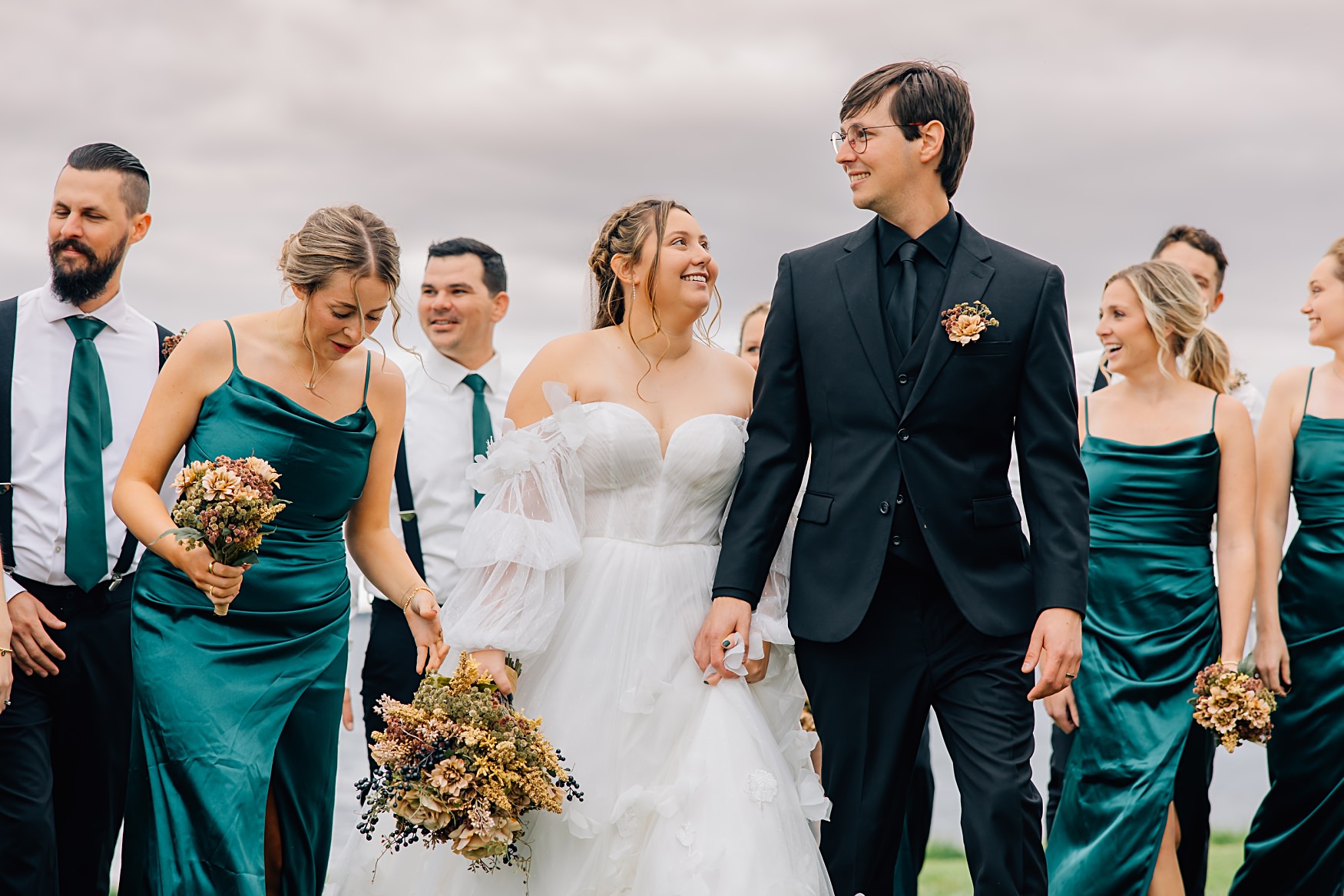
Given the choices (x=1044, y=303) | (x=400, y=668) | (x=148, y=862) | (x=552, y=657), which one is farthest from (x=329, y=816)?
(x=1044, y=303)

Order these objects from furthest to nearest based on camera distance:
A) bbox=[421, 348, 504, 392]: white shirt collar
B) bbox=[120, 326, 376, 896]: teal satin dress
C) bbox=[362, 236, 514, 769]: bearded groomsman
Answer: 1. bbox=[421, 348, 504, 392]: white shirt collar
2. bbox=[362, 236, 514, 769]: bearded groomsman
3. bbox=[120, 326, 376, 896]: teal satin dress

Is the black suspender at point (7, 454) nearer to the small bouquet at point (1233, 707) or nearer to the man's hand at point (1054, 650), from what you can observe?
the man's hand at point (1054, 650)

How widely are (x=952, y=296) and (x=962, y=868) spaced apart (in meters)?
7.01

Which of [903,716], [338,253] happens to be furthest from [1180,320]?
[338,253]

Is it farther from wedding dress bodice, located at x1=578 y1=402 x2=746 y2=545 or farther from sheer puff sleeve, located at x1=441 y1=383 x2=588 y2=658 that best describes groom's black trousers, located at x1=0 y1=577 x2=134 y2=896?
wedding dress bodice, located at x1=578 y1=402 x2=746 y2=545

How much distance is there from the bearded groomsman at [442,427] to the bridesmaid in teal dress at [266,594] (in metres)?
1.85

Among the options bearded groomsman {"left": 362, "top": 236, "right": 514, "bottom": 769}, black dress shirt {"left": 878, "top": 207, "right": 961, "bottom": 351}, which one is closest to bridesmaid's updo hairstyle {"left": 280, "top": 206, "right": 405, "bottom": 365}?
black dress shirt {"left": 878, "top": 207, "right": 961, "bottom": 351}

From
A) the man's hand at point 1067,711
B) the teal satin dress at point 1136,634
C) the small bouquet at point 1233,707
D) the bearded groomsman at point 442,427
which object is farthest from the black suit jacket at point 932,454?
the bearded groomsman at point 442,427

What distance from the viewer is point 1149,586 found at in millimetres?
5898

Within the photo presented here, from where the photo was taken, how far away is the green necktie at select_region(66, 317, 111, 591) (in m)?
4.86

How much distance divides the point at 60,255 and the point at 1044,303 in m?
3.39

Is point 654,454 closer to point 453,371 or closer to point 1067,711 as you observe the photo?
point 1067,711

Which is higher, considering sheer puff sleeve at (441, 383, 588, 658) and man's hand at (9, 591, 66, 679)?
sheer puff sleeve at (441, 383, 588, 658)

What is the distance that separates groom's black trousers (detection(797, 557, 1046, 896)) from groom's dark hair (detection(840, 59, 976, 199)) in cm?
133
